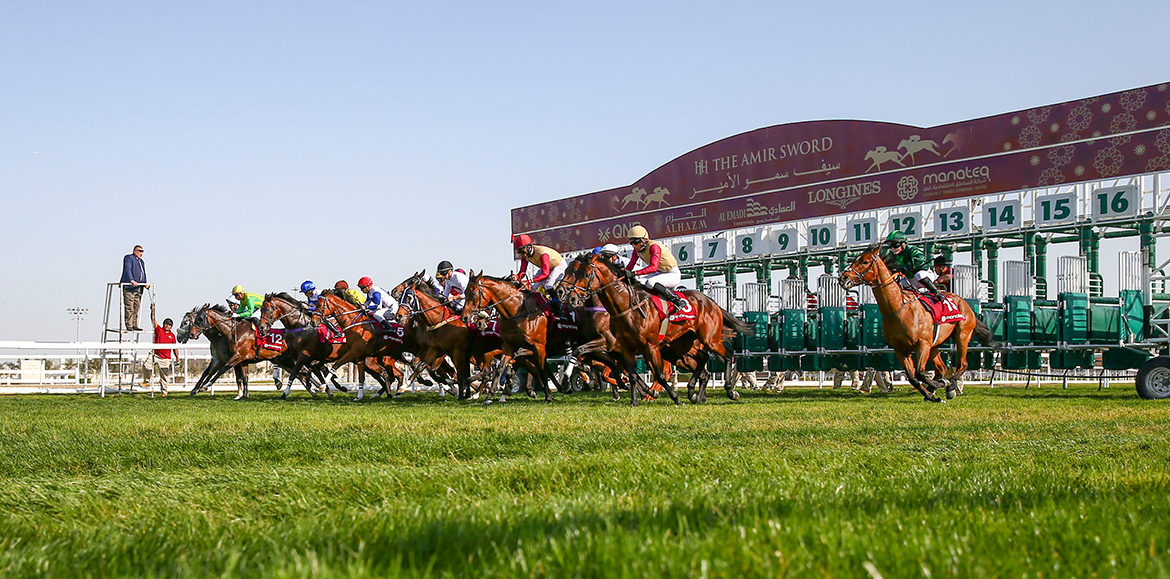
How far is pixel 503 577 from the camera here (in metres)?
2.50

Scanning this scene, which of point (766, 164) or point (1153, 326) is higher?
point (766, 164)

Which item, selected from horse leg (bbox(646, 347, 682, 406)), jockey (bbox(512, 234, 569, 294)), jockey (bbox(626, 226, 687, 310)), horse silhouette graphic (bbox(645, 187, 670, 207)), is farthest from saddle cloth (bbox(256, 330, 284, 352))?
horse silhouette graphic (bbox(645, 187, 670, 207))

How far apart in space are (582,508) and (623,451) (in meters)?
2.55

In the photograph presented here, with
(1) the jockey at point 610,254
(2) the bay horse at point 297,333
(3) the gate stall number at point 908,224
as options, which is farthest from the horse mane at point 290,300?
(3) the gate stall number at point 908,224

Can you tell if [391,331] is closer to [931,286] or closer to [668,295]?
[668,295]

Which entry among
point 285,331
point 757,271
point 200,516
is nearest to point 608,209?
point 757,271

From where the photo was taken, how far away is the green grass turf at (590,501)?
2.67 meters

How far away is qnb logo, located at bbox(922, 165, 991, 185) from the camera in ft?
102

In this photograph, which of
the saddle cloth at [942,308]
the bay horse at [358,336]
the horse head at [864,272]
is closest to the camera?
the horse head at [864,272]

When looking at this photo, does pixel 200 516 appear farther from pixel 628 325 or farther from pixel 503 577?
pixel 628 325

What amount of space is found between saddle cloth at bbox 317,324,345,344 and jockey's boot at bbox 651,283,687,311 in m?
8.01

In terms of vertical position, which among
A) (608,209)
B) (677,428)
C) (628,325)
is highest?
(608,209)

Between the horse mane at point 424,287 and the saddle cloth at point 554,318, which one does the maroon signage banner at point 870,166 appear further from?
the horse mane at point 424,287

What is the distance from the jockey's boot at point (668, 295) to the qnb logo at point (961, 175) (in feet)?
63.5
